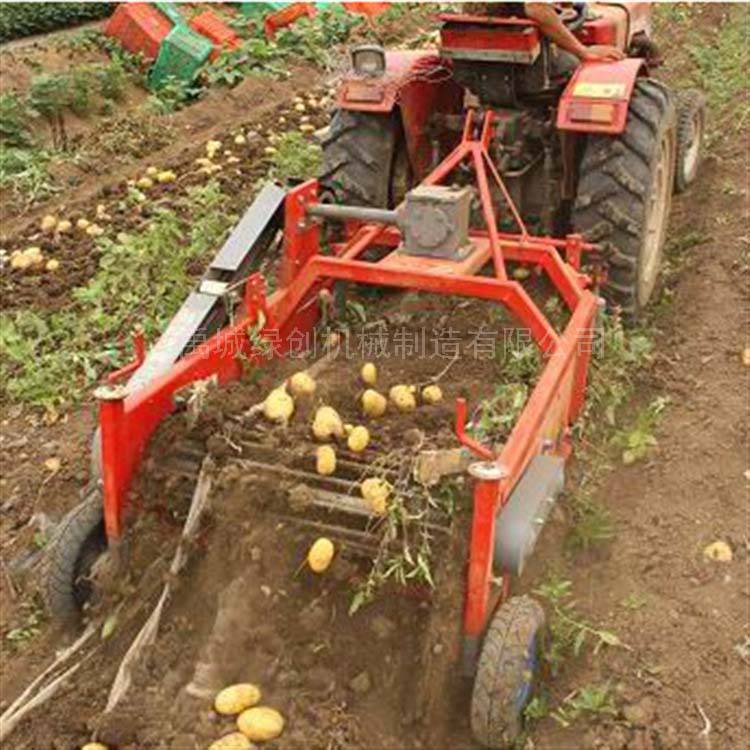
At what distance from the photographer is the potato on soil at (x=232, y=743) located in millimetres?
3381

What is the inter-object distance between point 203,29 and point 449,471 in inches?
373

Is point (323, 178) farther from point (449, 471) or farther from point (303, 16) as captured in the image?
point (303, 16)

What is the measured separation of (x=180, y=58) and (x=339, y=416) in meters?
7.90

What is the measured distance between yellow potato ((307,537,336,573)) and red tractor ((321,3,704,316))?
2.48m

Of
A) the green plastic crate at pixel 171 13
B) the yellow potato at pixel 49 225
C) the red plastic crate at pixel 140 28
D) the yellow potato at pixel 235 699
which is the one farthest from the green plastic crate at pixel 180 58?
the yellow potato at pixel 235 699

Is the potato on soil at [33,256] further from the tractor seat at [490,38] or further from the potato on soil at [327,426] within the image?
the potato on soil at [327,426]

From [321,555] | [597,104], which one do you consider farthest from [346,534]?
[597,104]

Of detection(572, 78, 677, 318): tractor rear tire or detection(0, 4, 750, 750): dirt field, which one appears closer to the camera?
detection(0, 4, 750, 750): dirt field

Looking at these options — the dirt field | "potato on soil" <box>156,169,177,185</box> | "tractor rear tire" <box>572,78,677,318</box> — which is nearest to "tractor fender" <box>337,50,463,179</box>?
"tractor rear tire" <box>572,78,677,318</box>

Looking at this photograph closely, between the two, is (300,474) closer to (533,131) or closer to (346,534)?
(346,534)

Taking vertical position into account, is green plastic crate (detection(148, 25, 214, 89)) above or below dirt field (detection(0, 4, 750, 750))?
below

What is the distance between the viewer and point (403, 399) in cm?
450

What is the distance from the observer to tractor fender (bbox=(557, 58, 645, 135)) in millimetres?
5414

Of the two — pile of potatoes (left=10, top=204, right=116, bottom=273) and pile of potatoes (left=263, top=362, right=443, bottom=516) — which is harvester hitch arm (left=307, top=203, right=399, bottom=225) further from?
pile of potatoes (left=10, top=204, right=116, bottom=273)
